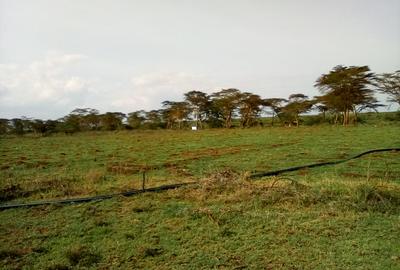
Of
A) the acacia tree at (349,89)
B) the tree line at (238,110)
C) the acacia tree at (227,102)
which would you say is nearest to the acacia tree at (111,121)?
the tree line at (238,110)

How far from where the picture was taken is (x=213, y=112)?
168 feet

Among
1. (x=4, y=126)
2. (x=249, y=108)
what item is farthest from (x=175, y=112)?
(x=4, y=126)

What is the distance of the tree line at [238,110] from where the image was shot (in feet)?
125

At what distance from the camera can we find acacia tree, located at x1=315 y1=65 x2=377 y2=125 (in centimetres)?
3775

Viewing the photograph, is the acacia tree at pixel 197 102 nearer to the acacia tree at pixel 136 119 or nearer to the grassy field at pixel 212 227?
the acacia tree at pixel 136 119

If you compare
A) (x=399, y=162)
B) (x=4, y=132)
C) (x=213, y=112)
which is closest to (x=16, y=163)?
(x=399, y=162)

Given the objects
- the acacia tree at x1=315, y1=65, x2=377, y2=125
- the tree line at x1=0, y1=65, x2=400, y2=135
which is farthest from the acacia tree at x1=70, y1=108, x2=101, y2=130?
the acacia tree at x1=315, y1=65, x2=377, y2=125

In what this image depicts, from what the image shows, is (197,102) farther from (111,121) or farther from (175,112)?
(111,121)

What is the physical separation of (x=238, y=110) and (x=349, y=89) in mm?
14429

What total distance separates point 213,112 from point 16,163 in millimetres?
35707

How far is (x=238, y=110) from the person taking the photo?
49.1m

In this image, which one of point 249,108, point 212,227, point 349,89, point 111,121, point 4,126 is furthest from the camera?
point 111,121

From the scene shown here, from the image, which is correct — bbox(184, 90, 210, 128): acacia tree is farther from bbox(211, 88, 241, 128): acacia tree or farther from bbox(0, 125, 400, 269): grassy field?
bbox(0, 125, 400, 269): grassy field

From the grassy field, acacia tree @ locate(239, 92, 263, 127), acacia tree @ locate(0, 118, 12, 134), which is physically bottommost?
the grassy field
